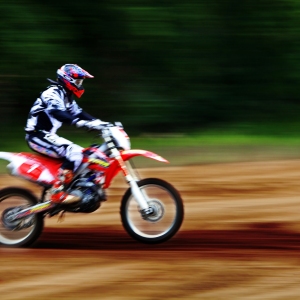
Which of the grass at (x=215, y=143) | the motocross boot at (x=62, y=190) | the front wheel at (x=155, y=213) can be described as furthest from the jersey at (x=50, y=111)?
the grass at (x=215, y=143)

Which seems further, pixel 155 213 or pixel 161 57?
pixel 161 57

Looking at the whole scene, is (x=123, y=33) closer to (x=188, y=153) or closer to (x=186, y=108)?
(x=186, y=108)

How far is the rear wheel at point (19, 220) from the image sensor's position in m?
6.82

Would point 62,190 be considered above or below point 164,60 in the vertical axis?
below

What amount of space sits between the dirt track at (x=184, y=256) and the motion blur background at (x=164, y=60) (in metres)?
5.49

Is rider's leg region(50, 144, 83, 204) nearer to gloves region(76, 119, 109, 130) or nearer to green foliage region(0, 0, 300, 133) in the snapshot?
gloves region(76, 119, 109, 130)

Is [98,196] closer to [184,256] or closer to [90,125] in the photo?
[90,125]

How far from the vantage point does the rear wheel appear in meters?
6.82

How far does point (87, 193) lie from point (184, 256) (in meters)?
1.09

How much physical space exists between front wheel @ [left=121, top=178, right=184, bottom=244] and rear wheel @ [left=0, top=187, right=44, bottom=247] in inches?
32.5

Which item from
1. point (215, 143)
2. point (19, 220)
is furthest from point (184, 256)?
point (215, 143)

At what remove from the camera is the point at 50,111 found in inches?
265

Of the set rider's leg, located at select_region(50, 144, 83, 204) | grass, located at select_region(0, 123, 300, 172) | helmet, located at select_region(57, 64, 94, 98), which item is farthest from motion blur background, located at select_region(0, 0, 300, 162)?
rider's leg, located at select_region(50, 144, 83, 204)

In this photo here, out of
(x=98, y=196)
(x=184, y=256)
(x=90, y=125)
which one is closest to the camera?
(x=184, y=256)
